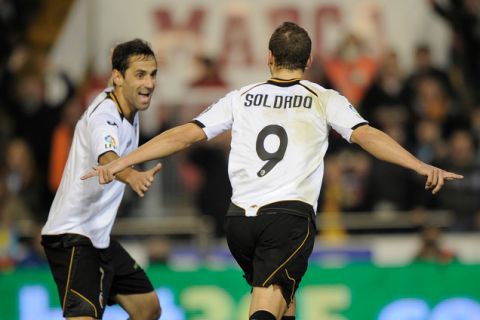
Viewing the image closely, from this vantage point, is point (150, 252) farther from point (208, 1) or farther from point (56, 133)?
point (208, 1)

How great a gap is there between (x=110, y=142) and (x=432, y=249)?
5.89m

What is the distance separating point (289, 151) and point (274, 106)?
0.96ft

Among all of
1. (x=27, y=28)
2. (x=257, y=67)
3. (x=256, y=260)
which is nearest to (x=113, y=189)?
(x=256, y=260)

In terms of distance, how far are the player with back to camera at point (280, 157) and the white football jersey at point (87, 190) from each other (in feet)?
2.46

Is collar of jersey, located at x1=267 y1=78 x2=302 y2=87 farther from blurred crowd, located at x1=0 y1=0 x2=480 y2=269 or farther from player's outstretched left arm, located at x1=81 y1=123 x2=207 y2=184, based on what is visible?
blurred crowd, located at x1=0 y1=0 x2=480 y2=269

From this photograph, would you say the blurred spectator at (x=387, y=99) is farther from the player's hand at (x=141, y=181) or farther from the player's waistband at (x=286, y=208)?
the player's hand at (x=141, y=181)

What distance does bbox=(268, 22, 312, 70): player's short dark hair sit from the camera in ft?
25.1

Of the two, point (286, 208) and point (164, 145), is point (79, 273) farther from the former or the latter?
point (286, 208)

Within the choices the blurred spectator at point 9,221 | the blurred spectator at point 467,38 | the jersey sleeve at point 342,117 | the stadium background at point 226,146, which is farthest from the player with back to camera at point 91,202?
the blurred spectator at point 467,38

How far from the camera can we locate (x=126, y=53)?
841 cm

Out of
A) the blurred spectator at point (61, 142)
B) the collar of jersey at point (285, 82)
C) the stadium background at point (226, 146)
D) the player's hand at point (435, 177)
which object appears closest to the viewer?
the player's hand at point (435, 177)

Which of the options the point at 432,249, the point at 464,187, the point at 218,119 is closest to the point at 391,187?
the point at 464,187

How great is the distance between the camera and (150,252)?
43.1ft

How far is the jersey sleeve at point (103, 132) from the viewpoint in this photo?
26.0 feet
